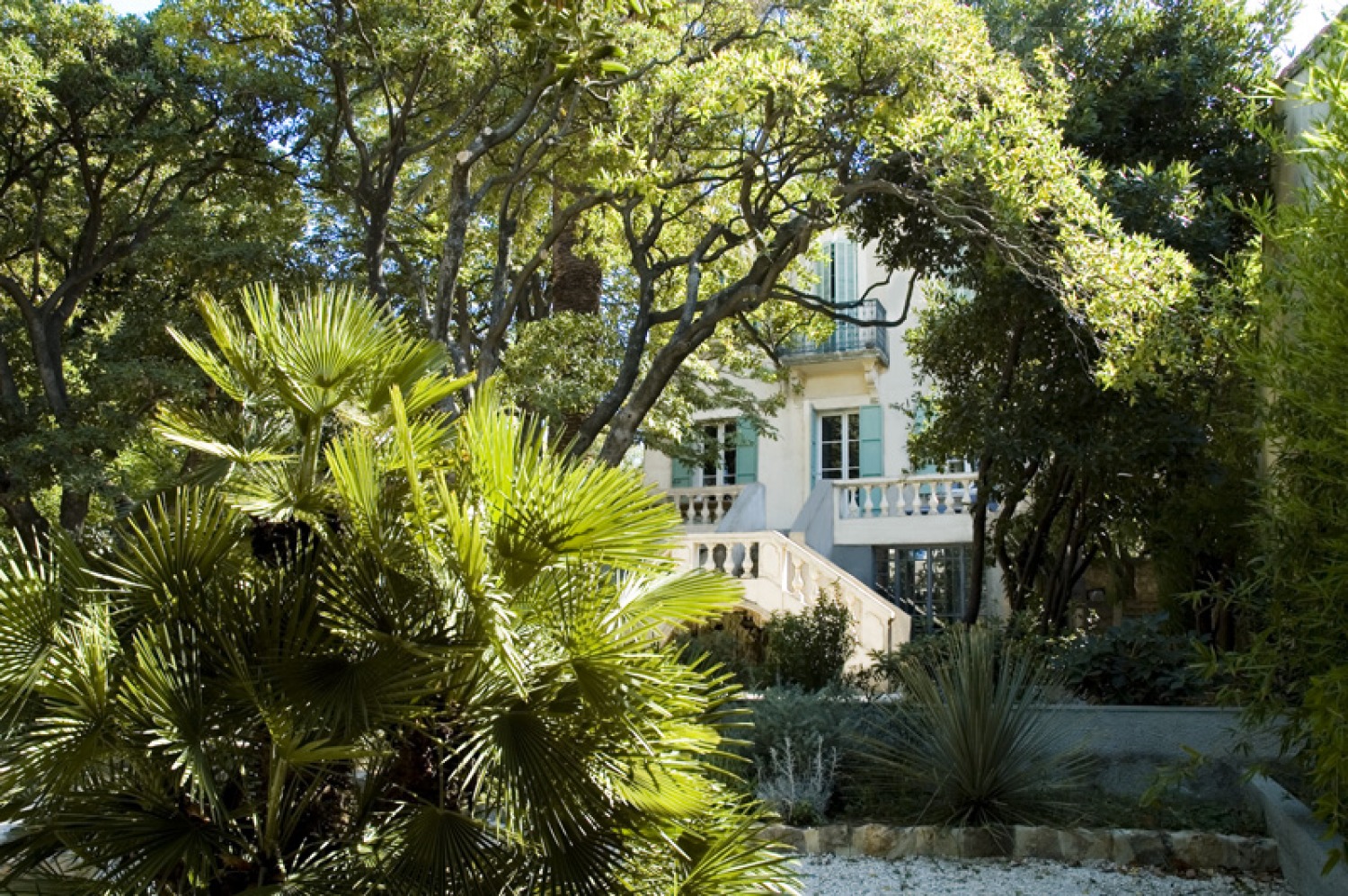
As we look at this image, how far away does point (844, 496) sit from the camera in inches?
785

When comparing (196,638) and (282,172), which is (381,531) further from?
(282,172)

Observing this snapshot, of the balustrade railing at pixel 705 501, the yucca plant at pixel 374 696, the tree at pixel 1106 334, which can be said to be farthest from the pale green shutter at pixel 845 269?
the yucca plant at pixel 374 696

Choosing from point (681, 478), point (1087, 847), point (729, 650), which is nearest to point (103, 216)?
point (729, 650)

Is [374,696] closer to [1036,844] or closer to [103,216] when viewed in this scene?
[1036,844]

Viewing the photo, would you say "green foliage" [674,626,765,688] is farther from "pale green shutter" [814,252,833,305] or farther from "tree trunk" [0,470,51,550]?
"pale green shutter" [814,252,833,305]

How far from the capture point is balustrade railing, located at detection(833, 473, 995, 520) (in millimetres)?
18469

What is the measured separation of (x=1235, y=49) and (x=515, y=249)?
9.58 meters

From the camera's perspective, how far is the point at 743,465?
23.5 m

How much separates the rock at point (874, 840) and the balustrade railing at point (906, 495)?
11.6 metres

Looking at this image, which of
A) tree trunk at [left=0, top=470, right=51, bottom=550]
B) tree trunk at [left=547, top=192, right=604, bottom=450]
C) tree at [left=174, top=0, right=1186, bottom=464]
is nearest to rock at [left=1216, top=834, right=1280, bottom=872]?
tree at [left=174, top=0, right=1186, bottom=464]

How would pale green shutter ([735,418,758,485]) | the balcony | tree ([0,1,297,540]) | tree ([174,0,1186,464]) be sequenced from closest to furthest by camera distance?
tree ([174,0,1186,464])
tree ([0,1,297,540])
the balcony
pale green shutter ([735,418,758,485])

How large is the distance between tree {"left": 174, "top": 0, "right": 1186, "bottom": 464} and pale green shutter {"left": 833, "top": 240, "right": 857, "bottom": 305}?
35.5 ft

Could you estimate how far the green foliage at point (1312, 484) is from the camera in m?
4.20

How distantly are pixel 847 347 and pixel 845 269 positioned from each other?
7.67 ft
